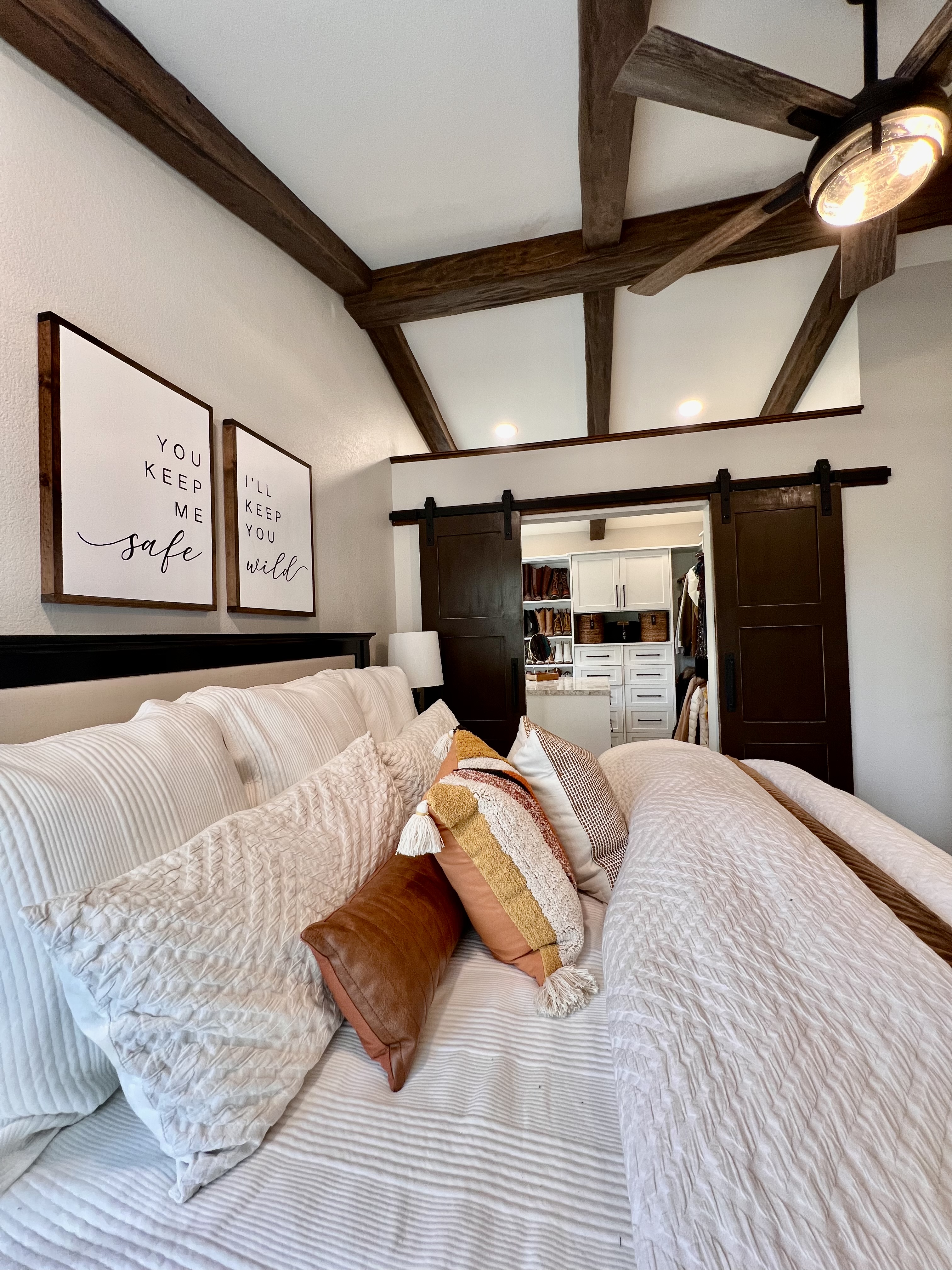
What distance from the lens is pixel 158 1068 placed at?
0.67m

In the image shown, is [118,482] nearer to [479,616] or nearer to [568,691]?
[479,616]

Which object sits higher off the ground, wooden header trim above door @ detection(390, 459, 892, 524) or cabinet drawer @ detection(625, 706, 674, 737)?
wooden header trim above door @ detection(390, 459, 892, 524)

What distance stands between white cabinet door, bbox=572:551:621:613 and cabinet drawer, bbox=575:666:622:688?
557 mm

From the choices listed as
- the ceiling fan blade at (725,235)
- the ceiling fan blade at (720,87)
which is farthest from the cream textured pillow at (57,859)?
the ceiling fan blade at (725,235)

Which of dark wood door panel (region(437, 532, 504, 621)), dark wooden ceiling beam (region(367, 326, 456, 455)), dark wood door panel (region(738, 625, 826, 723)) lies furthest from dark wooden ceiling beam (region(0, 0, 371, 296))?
dark wood door panel (region(738, 625, 826, 723))

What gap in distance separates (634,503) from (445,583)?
118 cm

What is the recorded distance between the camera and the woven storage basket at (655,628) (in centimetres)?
553

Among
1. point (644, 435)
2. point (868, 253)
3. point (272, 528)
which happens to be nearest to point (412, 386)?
point (644, 435)

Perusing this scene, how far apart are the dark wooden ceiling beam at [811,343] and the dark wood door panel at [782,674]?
1.60 meters

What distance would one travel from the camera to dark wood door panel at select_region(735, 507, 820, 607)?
2.94 m

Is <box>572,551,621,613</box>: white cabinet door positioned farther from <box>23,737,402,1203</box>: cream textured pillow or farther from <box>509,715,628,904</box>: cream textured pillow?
<box>23,737,402,1203</box>: cream textured pillow

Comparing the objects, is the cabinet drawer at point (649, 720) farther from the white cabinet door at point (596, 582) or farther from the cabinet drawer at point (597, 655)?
the white cabinet door at point (596, 582)

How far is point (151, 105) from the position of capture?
1.53 m

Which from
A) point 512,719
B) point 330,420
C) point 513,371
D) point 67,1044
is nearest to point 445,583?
point 512,719
